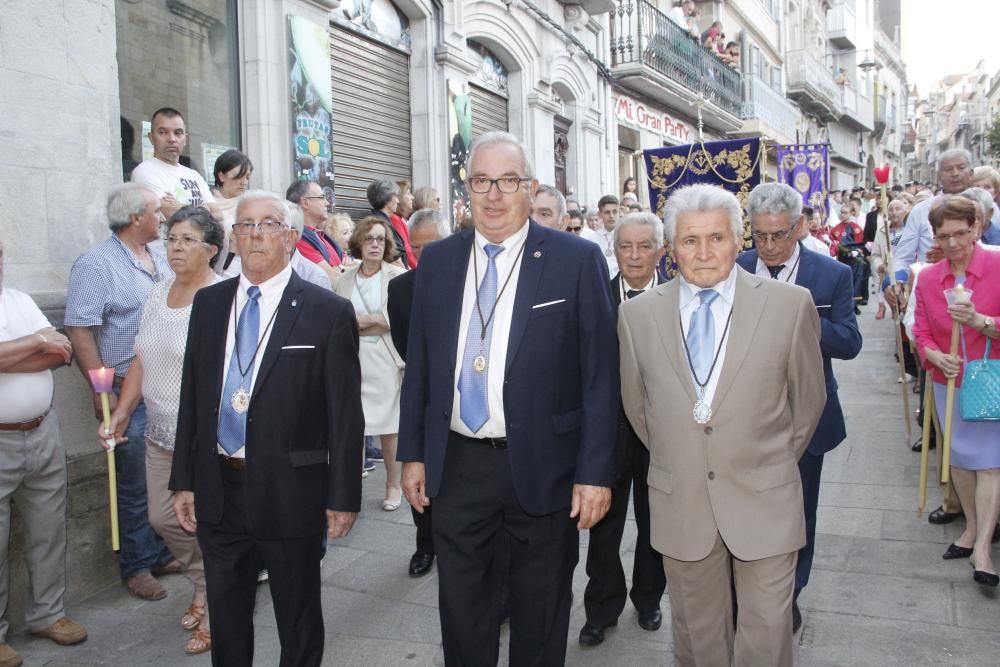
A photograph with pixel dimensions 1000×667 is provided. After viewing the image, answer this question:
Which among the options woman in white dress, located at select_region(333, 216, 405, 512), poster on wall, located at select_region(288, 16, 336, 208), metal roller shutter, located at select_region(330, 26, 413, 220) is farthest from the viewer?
metal roller shutter, located at select_region(330, 26, 413, 220)

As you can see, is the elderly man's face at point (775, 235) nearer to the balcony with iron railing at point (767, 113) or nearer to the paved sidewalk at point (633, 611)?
the paved sidewalk at point (633, 611)

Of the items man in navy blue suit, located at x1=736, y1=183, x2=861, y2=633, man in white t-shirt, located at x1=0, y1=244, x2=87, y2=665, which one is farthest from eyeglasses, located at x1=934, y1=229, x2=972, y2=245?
man in white t-shirt, located at x1=0, y1=244, x2=87, y2=665

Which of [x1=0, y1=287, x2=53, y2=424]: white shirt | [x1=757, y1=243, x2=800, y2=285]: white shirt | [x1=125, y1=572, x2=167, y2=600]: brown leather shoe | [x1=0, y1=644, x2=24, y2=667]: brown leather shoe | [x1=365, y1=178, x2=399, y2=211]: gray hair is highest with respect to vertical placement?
[x1=365, y1=178, x2=399, y2=211]: gray hair

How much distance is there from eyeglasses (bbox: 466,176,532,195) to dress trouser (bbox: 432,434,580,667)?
88 centimetres

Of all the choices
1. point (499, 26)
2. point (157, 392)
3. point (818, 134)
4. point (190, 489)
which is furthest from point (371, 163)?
point (818, 134)

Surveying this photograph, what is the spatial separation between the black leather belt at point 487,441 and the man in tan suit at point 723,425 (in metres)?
0.54

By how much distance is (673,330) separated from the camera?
9.96 feet

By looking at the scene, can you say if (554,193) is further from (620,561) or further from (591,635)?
(591,635)

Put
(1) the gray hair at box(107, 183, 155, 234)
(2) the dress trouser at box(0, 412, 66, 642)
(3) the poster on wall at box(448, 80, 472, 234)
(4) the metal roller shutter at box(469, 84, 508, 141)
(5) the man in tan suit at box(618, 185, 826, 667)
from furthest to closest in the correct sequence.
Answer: (4) the metal roller shutter at box(469, 84, 508, 141) → (3) the poster on wall at box(448, 80, 472, 234) → (1) the gray hair at box(107, 183, 155, 234) → (2) the dress trouser at box(0, 412, 66, 642) → (5) the man in tan suit at box(618, 185, 826, 667)

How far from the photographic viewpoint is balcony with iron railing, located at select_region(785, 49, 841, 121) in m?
34.7

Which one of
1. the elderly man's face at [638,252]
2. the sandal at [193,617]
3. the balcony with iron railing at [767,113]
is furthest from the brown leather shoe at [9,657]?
the balcony with iron railing at [767,113]

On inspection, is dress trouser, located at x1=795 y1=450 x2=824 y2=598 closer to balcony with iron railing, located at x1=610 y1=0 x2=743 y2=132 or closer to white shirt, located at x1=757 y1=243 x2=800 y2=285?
white shirt, located at x1=757 y1=243 x2=800 y2=285

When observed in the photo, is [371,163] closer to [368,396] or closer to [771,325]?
[368,396]

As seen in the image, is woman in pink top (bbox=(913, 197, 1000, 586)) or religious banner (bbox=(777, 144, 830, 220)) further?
religious banner (bbox=(777, 144, 830, 220))
